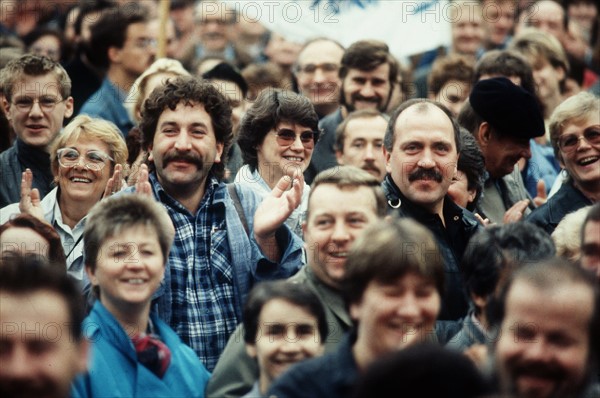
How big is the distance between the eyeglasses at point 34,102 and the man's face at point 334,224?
259cm

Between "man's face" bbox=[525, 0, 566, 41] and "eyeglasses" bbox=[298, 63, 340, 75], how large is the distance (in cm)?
313

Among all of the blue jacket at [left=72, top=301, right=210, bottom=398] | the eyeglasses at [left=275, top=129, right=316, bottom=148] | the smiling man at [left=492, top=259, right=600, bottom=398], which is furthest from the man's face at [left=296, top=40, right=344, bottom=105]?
the smiling man at [left=492, top=259, right=600, bottom=398]

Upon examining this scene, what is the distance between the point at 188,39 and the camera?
14578 millimetres

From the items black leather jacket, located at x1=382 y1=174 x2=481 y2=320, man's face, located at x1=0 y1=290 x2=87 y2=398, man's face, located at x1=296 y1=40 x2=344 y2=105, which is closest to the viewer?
man's face, located at x1=0 y1=290 x2=87 y2=398

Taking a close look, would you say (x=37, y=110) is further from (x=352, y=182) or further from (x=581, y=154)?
(x=581, y=154)

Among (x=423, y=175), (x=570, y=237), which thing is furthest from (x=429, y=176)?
(x=570, y=237)

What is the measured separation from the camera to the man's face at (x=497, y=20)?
45.2ft

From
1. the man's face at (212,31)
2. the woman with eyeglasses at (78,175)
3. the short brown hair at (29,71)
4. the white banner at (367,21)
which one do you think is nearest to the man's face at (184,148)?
the woman with eyeglasses at (78,175)

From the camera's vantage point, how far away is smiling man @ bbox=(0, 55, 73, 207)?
336 inches

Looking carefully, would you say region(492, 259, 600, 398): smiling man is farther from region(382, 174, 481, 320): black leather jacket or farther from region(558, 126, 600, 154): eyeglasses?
region(558, 126, 600, 154): eyeglasses

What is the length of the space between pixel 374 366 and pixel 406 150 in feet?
10.8

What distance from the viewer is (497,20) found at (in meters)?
13.9

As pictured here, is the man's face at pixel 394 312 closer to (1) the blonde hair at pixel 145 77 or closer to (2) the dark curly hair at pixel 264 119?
(2) the dark curly hair at pixel 264 119

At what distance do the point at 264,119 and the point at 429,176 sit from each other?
1.33 m
